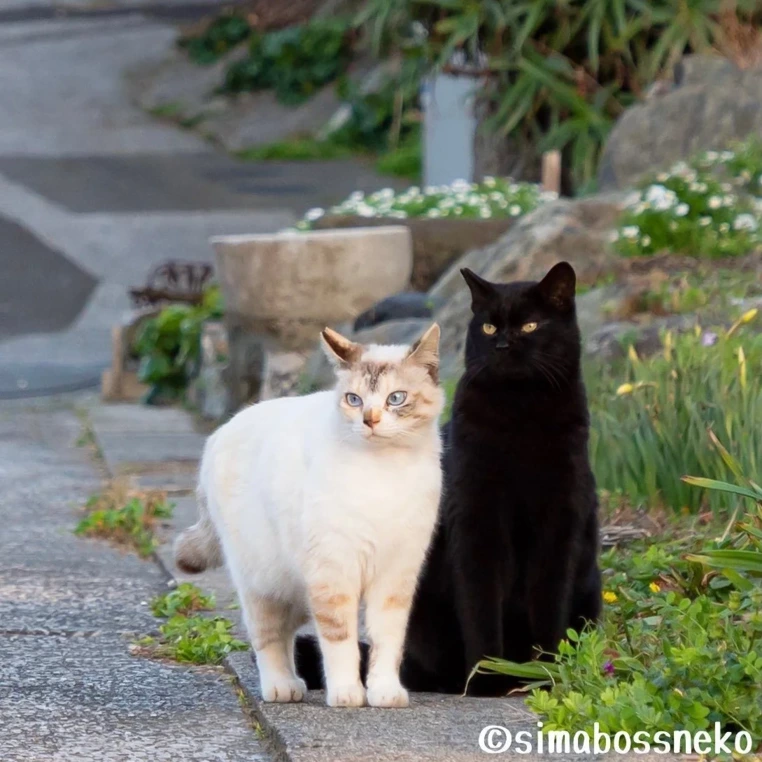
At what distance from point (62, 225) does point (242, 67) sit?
274 inches

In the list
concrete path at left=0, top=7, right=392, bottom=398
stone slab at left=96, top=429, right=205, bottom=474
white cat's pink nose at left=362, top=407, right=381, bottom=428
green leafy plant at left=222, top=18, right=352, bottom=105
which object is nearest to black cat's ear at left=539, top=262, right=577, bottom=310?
white cat's pink nose at left=362, top=407, right=381, bottom=428

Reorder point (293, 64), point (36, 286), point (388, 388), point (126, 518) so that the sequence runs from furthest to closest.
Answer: point (293, 64), point (36, 286), point (126, 518), point (388, 388)

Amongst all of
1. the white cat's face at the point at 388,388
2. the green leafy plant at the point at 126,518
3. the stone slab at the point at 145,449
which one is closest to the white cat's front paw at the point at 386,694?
the white cat's face at the point at 388,388

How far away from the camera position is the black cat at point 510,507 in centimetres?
364

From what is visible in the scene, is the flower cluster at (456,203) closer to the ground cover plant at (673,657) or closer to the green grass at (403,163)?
the ground cover plant at (673,657)

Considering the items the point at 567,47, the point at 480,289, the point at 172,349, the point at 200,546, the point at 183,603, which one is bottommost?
the point at 172,349

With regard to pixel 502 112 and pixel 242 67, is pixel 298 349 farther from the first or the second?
pixel 242 67

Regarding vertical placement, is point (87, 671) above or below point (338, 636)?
below

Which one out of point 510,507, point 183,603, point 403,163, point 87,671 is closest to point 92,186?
point 403,163

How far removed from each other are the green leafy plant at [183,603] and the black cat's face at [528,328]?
127 centimetres

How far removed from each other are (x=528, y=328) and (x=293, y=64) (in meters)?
19.4

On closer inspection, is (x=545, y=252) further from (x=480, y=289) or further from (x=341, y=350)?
(x=341, y=350)

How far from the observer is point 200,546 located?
3.84 metres

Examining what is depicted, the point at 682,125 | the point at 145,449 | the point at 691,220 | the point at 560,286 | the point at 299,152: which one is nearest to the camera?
the point at 560,286
